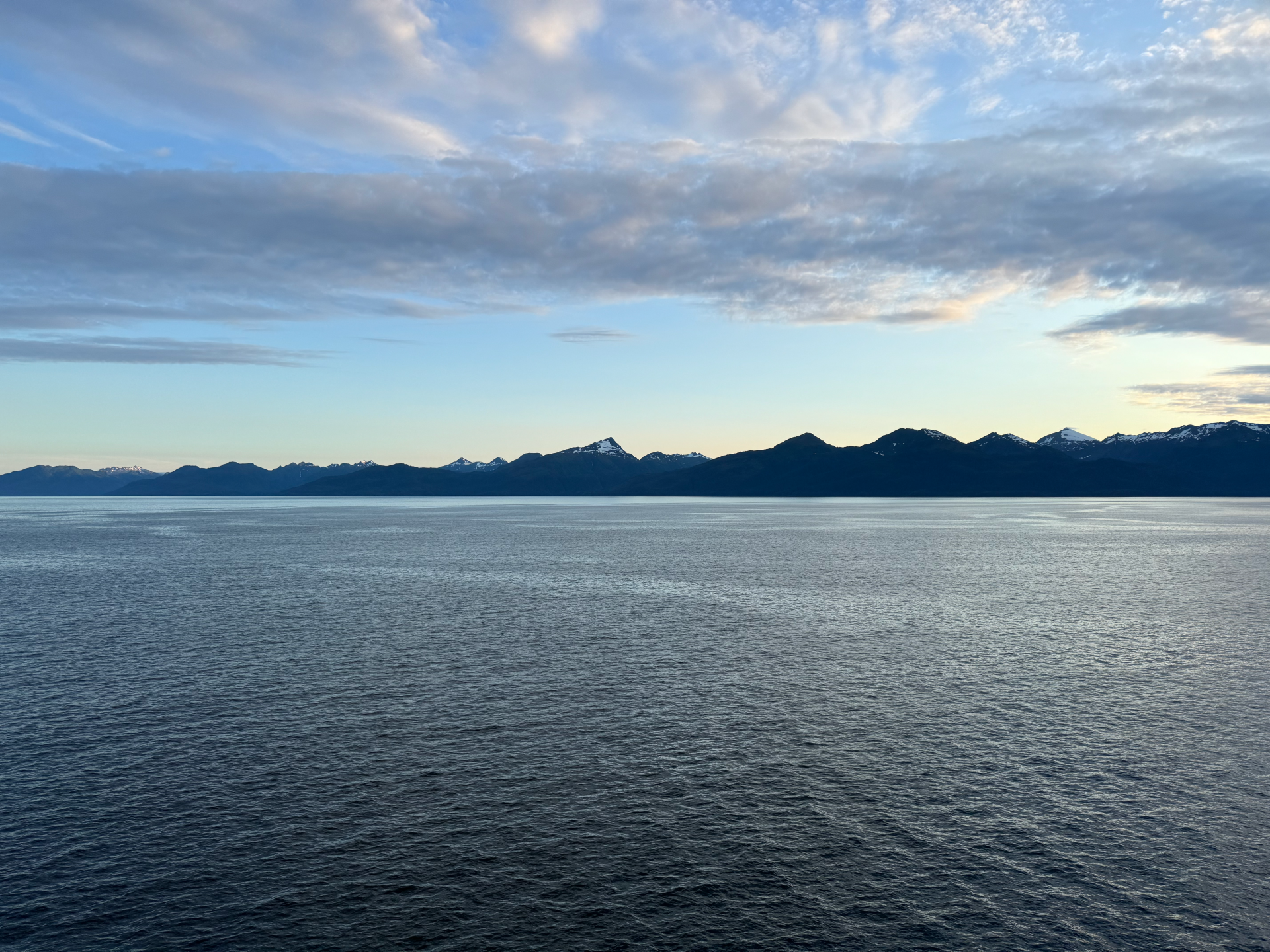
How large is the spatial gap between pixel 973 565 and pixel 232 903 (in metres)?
150

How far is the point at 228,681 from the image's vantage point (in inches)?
2547

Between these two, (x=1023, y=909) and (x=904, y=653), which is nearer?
(x=1023, y=909)

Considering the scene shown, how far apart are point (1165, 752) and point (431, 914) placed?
4521cm

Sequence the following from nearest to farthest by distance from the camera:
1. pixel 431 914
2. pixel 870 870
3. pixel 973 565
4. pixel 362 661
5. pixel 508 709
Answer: pixel 431 914
pixel 870 870
pixel 508 709
pixel 362 661
pixel 973 565

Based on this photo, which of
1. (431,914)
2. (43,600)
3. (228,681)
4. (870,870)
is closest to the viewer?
(431,914)

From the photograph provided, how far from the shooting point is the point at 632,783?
145 feet

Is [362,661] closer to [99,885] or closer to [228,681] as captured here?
[228,681]

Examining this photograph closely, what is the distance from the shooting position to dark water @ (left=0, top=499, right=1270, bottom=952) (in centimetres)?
3183

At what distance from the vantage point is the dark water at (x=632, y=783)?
31.8 m

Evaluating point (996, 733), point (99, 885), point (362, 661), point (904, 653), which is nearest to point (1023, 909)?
point (996, 733)

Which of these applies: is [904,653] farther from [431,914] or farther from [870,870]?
[431,914]

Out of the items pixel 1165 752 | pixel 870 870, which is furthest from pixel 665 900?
pixel 1165 752

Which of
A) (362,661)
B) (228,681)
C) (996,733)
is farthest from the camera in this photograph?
(362,661)

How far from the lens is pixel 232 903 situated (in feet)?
107
